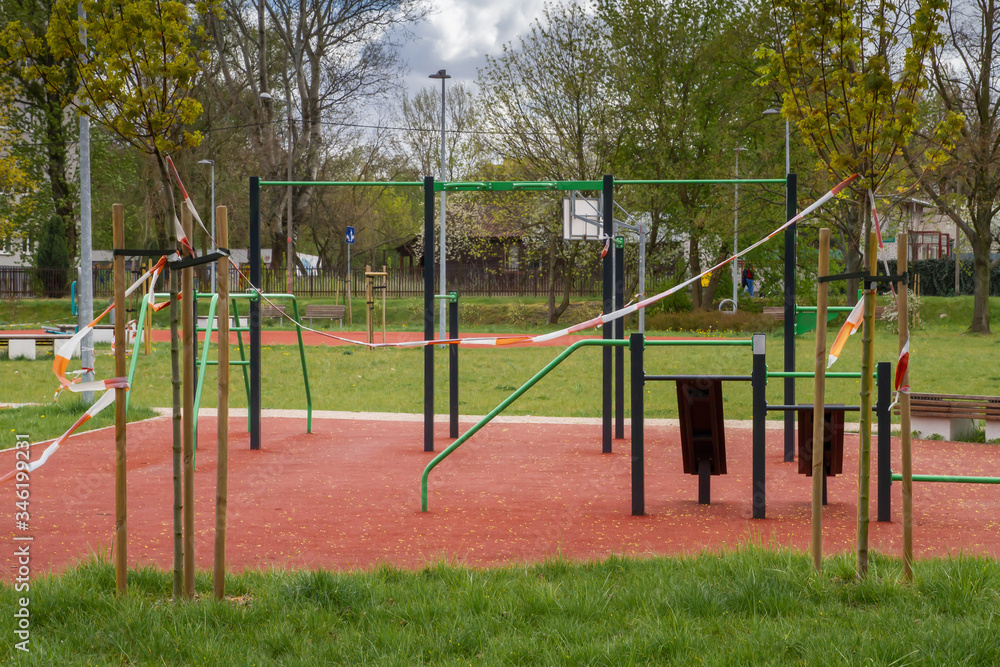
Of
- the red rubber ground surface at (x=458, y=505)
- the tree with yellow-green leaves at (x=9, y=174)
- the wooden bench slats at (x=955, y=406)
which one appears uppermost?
the tree with yellow-green leaves at (x=9, y=174)

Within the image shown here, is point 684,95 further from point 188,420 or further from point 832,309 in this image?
point 188,420

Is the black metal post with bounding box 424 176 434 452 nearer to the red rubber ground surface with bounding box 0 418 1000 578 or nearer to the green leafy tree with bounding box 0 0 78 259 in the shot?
the red rubber ground surface with bounding box 0 418 1000 578

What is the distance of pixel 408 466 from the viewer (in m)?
7.11

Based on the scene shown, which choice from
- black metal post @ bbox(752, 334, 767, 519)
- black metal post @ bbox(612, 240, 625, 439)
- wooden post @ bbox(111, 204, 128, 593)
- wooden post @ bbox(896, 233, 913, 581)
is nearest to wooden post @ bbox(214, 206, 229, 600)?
wooden post @ bbox(111, 204, 128, 593)

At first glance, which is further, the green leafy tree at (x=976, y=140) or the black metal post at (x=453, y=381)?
the green leafy tree at (x=976, y=140)

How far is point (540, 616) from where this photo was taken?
3432mm

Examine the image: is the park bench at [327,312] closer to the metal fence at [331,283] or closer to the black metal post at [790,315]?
the metal fence at [331,283]

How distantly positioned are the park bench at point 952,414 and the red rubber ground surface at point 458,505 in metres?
0.31

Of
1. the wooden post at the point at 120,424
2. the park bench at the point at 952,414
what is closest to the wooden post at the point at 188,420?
the wooden post at the point at 120,424

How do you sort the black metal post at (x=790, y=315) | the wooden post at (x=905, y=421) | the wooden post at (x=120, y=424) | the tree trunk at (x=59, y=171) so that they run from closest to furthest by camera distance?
the wooden post at (x=120, y=424) < the wooden post at (x=905, y=421) < the black metal post at (x=790, y=315) < the tree trunk at (x=59, y=171)

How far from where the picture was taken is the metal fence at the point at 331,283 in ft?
103

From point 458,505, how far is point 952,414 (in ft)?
16.4

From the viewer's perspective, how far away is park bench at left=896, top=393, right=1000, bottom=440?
7996mm

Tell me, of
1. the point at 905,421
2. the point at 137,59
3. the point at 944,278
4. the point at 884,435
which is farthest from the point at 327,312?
the point at 905,421
